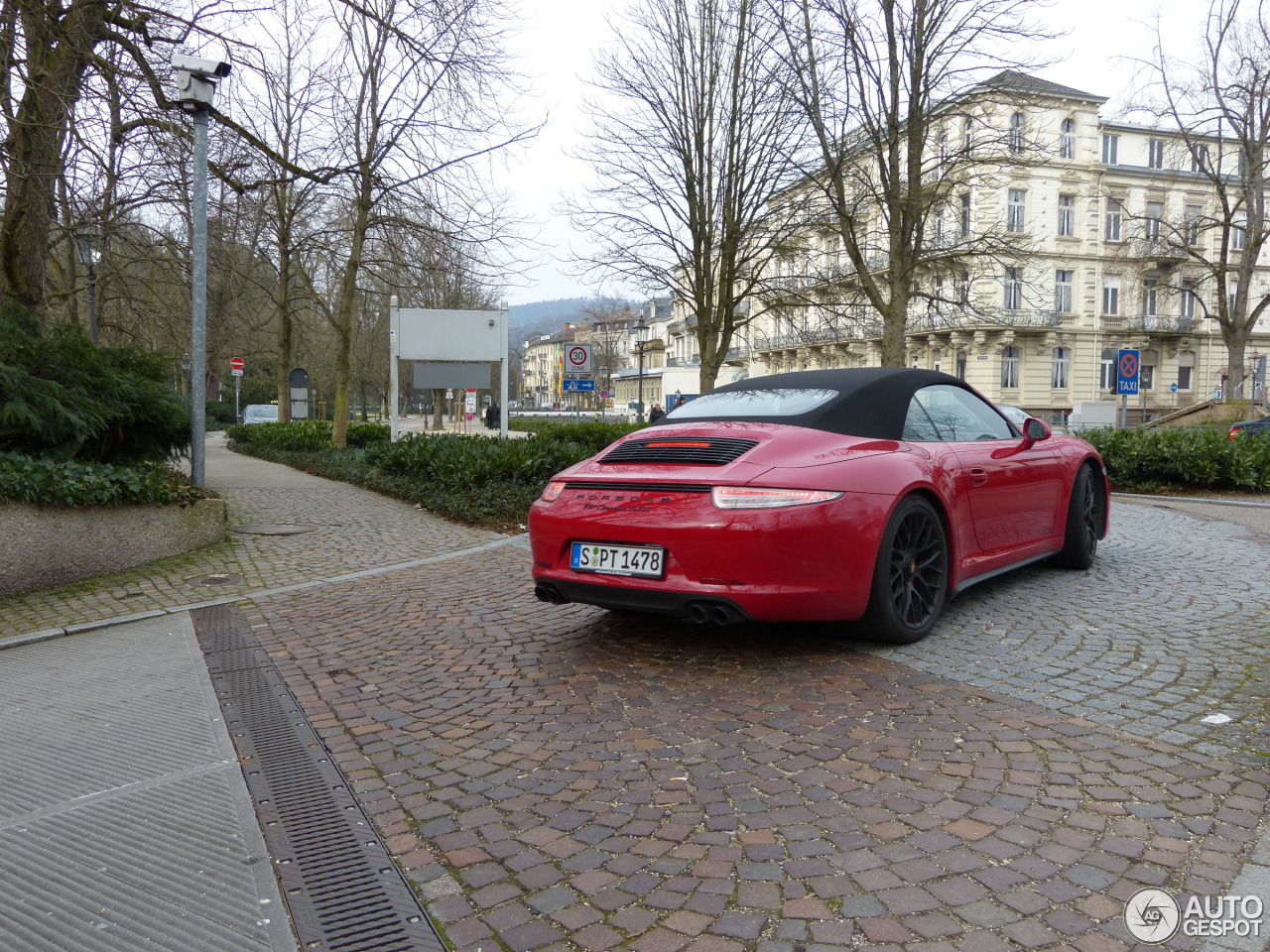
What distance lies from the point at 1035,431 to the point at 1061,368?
46512 mm

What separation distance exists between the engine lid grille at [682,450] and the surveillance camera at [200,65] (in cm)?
655

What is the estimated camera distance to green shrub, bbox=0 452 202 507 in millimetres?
6293

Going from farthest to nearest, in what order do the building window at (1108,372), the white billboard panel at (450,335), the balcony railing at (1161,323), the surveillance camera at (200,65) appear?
the balcony railing at (1161,323) → the building window at (1108,372) → the white billboard panel at (450,335) → the surveillance camera at (200,65)

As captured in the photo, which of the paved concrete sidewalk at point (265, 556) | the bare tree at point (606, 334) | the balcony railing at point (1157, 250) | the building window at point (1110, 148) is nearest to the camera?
the paved concrete sidewalk at point (265, 556)

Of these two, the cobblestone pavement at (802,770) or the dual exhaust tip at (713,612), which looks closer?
the cobblestone pavement at (802,770)

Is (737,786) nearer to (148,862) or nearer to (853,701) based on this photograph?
(853,701)

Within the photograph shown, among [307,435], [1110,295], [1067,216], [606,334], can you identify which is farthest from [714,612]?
[606,334]

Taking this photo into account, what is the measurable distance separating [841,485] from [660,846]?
2.03m

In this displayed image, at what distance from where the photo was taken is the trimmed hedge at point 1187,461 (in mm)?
13094

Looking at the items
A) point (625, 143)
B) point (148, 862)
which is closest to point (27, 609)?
point (148, 862)

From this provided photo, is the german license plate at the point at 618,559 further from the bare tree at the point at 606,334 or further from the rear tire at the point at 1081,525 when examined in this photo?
the bare tree at the point at 606,334

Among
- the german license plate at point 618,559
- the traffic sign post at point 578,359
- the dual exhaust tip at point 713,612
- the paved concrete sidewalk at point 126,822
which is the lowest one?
the paved concrete sidewalk at point 126,822

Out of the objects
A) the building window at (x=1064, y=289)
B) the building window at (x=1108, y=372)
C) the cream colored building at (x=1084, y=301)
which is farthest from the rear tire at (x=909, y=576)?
the building window at (x=1064, y=289)

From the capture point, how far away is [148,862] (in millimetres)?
2627
